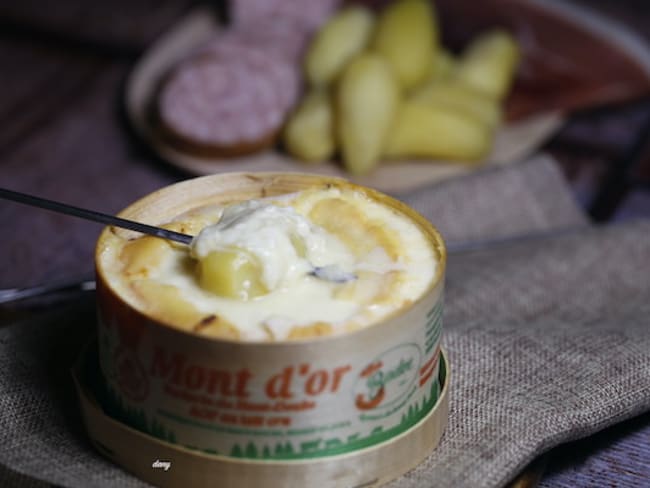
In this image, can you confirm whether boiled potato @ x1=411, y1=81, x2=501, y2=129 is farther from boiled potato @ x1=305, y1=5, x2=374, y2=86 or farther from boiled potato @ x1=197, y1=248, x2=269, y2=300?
boiled potato @ x1=197, y1=248, x2=269, y2=300

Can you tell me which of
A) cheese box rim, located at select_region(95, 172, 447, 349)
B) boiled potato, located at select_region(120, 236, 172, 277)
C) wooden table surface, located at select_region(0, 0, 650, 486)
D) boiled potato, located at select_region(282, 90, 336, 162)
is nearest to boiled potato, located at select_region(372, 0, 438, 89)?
boiled potato, located at select_region(282, 90, 336, 162)

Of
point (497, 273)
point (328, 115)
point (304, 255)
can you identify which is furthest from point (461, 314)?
point (328, 115)

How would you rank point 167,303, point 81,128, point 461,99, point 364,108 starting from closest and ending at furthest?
point 167,303 → point 364,108 → point 461,99 → point 81,128

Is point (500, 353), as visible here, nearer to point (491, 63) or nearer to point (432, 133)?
point (432, 133)

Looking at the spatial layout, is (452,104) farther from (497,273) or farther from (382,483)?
(382,483)

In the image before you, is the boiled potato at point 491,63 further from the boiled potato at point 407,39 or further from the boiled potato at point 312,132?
the boiled potato at point 312,132

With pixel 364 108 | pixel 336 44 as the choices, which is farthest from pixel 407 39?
pixel 364 108
